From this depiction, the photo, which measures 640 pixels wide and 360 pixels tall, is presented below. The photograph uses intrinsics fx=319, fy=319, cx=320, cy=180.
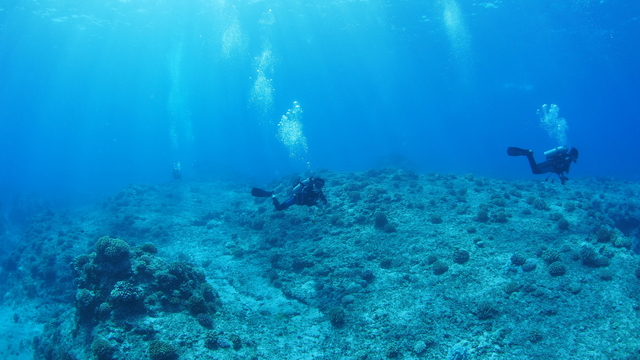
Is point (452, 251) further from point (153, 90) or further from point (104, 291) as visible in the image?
point (153, 90)

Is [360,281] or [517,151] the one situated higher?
[517,151]

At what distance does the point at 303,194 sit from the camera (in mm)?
14844

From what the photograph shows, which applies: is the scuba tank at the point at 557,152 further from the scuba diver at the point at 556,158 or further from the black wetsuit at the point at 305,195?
the black wetsuit at the point at 305,195

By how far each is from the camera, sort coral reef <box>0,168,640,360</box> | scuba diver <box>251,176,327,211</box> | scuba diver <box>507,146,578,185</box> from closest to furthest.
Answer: coral reef <box>0,168,640,360</box> < scuba diver <box>251,176,327,211</box> < scuba diver <box>507,146,578,185</box>

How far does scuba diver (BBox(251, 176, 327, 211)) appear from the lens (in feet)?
48.3

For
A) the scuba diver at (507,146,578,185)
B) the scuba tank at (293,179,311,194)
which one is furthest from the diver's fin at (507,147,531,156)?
the scuba tank at (293,179,311,194)

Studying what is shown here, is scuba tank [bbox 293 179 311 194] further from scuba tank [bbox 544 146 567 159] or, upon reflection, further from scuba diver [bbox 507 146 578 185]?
scuba tank [bbox 544 146 567 159]

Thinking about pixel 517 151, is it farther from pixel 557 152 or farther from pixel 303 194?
pixel 303 194

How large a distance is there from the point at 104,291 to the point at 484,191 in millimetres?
22413

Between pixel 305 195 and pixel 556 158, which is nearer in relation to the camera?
pixel 305 195

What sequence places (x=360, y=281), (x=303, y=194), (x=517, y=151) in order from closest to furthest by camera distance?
(x=360, y=281) < (x=303, y=194) < (x=517, y=151)

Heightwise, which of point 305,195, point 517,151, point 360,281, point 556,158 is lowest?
point 360,281

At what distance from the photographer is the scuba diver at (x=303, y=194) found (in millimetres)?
14732

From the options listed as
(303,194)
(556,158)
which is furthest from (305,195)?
(556,158)
